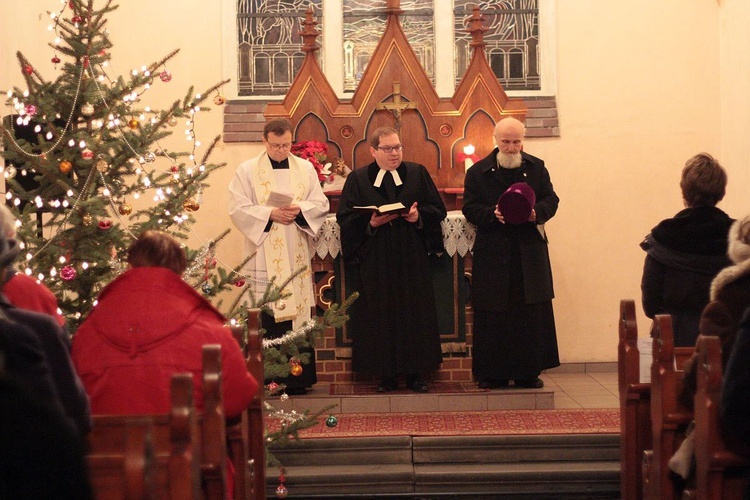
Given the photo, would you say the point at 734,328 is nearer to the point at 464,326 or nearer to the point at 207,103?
the point at 464,326

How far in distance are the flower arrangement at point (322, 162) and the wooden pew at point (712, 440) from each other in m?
4.91

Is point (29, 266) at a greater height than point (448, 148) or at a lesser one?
lesser

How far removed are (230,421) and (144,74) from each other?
2.00 m

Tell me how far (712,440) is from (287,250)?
14.2 ft

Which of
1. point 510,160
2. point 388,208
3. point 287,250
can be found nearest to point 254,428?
point 388,208

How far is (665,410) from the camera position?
4309mm

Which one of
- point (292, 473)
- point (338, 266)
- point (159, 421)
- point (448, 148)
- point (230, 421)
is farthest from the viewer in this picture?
point (448, 148)

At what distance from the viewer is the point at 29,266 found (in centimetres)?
513

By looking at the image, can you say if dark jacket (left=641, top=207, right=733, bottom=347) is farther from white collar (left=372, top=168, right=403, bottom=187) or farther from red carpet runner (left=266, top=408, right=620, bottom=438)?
white collar (left=372, top=168, right=403, bottom=187)

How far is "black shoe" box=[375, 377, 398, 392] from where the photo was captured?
767 centimetres

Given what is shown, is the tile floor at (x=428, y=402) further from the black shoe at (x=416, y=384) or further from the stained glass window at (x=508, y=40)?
the stained glass window at (x=508, y=40)

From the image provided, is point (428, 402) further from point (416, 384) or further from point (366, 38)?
point (366, 38)

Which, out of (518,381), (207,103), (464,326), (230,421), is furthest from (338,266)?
(230,421)

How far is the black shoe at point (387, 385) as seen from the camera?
767cm
